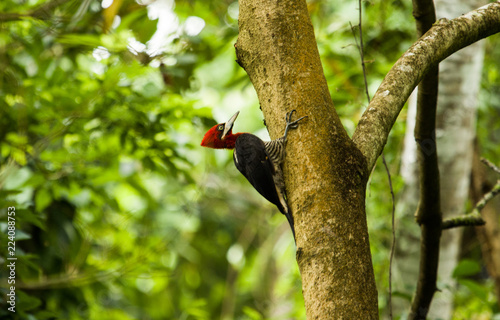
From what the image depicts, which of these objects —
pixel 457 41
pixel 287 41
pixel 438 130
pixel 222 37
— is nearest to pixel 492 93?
pixel 438 130

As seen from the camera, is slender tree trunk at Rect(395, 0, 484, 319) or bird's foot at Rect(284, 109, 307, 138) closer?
bird's foot at Rect(284, 109, 307, 138)

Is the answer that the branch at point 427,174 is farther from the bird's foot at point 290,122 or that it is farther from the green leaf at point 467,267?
the bird's foot at point 290,122

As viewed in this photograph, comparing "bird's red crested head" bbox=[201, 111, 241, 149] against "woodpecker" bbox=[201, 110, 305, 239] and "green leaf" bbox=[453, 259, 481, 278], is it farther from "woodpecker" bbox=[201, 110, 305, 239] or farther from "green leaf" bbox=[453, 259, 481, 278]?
"green leaf" bbox=[453, 259, 481, 278]

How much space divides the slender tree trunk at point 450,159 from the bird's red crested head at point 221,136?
56.2 inches

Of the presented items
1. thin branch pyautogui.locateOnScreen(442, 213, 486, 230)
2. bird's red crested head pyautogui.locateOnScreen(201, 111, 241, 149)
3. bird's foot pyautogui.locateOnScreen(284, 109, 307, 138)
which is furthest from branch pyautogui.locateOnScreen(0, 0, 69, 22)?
thin branch pyautogui.locateOnScreen(442, 213, 486, 230)

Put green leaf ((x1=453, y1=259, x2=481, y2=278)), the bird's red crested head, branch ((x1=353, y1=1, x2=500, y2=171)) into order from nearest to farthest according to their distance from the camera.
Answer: branch ((x1=353, y1=1, x2=500, y2=171))
green leaf ((x1=453, y1=259, x2=481, y2=278))
the bird's red crested head

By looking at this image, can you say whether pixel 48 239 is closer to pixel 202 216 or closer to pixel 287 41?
pixel 287 41

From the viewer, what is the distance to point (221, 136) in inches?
125

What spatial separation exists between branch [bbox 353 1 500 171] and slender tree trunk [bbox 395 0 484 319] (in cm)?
178

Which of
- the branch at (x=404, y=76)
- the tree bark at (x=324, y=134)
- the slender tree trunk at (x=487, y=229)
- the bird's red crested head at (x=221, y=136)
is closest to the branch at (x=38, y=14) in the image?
the bird's red crested head at (x=221, y=136)

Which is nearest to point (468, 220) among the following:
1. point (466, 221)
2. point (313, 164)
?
point (466, 221)

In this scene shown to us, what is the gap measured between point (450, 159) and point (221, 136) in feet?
5.80

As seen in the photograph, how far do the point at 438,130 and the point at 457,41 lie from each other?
6.12 ft

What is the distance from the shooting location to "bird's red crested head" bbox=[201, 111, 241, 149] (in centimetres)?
314
